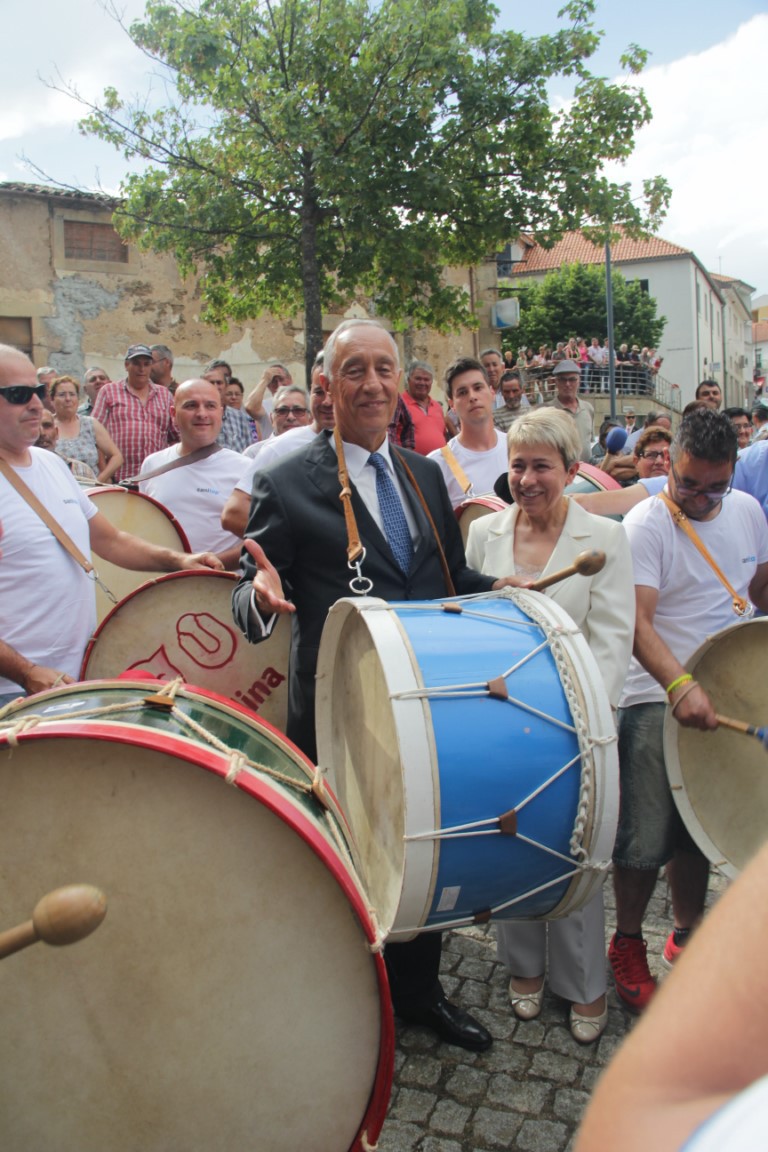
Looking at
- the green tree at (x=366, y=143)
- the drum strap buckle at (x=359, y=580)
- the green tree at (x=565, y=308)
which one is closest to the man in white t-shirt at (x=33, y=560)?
the drum strap buckle at (x=359, y=580)

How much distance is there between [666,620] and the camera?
3.06 meters

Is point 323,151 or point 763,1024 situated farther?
point 323,151

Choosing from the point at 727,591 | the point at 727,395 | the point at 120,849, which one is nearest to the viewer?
the point at 120,849

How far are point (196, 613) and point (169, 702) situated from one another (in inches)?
69.1

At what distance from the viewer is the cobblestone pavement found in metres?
2.31

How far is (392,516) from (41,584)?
1.29 metres


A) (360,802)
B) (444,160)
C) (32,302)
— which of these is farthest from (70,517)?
(32,302)

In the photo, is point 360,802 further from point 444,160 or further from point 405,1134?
point 444,160

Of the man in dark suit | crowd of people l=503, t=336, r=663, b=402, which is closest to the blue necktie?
the man in dark suit

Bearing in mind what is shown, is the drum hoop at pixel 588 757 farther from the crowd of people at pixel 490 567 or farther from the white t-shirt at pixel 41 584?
the white t-shirt at pixel 41 584

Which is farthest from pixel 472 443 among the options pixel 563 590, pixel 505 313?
pixel 505 313

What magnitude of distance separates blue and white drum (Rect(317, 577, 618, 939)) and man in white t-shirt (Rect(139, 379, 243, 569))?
2493mm

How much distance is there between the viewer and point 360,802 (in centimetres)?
245

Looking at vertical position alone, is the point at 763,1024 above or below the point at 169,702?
above
